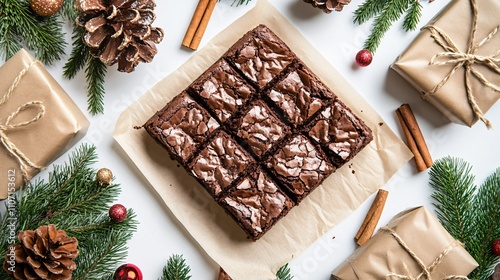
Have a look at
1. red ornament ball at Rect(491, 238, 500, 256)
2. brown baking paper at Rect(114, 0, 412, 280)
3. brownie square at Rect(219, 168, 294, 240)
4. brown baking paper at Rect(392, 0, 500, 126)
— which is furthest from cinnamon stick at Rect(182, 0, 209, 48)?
red ornament ball at Rect(491, 238, 500, 256)

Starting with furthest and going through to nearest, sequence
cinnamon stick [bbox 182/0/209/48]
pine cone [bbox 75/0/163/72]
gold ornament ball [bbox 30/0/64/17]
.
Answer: cinnamon stick [bbox 182/0/209/48] → gold ornament ball [bbox 30/0/64/17] → pine cone [bbox 75/0/163/72]

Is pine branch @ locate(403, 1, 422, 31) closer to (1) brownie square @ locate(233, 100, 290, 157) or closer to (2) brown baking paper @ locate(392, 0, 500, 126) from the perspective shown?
(2) brown baking paper @ locate(392, 0, 500, 126)

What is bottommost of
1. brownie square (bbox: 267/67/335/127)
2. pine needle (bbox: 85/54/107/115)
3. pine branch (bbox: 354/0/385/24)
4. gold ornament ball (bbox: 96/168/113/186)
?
brownie square (bbox: 267/67/335/127)

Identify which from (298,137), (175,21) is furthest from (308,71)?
(175,21)

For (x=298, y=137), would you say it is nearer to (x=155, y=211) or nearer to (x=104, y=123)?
(x=155, y=211)

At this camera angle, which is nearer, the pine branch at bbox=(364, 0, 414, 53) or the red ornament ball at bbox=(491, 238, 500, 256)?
the red ornament ball at bbox=(491, 238, 500, 256)

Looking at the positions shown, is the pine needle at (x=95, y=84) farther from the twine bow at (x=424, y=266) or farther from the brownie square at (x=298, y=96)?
the twine bow at (x=424, y=266)

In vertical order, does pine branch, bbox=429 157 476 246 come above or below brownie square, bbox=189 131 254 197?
below
